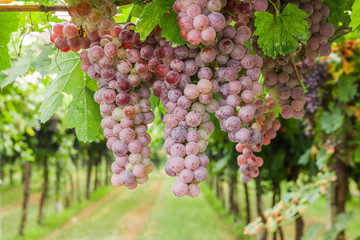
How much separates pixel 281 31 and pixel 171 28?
271 mm

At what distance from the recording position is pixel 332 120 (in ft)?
11.2

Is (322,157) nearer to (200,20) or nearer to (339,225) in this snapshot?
(339,225)

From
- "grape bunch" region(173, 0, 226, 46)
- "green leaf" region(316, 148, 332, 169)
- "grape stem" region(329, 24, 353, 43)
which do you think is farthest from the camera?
"green leaf" region(316, 148, 332, 169)

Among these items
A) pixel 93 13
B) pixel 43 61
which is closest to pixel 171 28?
pixel 93 13

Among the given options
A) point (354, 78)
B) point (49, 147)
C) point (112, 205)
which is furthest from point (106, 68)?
point (112, 205)

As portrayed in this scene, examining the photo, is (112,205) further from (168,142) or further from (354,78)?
(168,142)

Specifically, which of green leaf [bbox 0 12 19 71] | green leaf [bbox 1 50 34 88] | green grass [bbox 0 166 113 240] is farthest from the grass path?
green leaf [bbox 0 12 19 71]

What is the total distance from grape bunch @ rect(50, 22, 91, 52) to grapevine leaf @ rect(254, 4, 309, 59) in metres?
0.40

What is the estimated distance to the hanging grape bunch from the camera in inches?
25.3

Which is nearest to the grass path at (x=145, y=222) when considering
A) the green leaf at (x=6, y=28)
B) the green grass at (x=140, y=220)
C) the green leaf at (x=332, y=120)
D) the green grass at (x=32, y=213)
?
the green grass at (x=140, y=220)

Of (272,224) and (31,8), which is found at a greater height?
(31,8)

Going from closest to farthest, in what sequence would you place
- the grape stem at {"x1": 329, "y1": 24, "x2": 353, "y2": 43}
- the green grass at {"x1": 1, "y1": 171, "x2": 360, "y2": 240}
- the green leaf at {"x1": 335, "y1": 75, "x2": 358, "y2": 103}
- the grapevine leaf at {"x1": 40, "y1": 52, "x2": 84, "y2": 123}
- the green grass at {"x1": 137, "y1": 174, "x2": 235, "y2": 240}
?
the grapevine leaf at {"x1": 40, "y1": 52, "x2": 84, "y2": 123}, the grape stem at {"x1": 329, "y1": 24, "x2": 353, "y2": 43}, the green leaf at {"x1": 335, "y1": 75, "x2": 358, "y2": 103}, the green grass at {"x1": 137, "y1": 174, "x2": 235, "y2": 240}, the green grass at {"x1": 1, "y1": 171, "x2": 360, "y2": 240}

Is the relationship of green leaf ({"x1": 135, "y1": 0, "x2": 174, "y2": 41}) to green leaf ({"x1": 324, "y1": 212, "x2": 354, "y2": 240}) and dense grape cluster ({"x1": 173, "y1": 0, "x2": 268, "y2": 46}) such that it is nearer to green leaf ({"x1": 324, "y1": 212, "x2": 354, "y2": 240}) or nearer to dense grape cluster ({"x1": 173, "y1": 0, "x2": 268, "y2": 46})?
dense grape cluster ({"x1": 173, "y1": 0, "x2": 268, "y2": 46})

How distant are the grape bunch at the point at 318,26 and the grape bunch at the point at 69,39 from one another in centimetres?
53
